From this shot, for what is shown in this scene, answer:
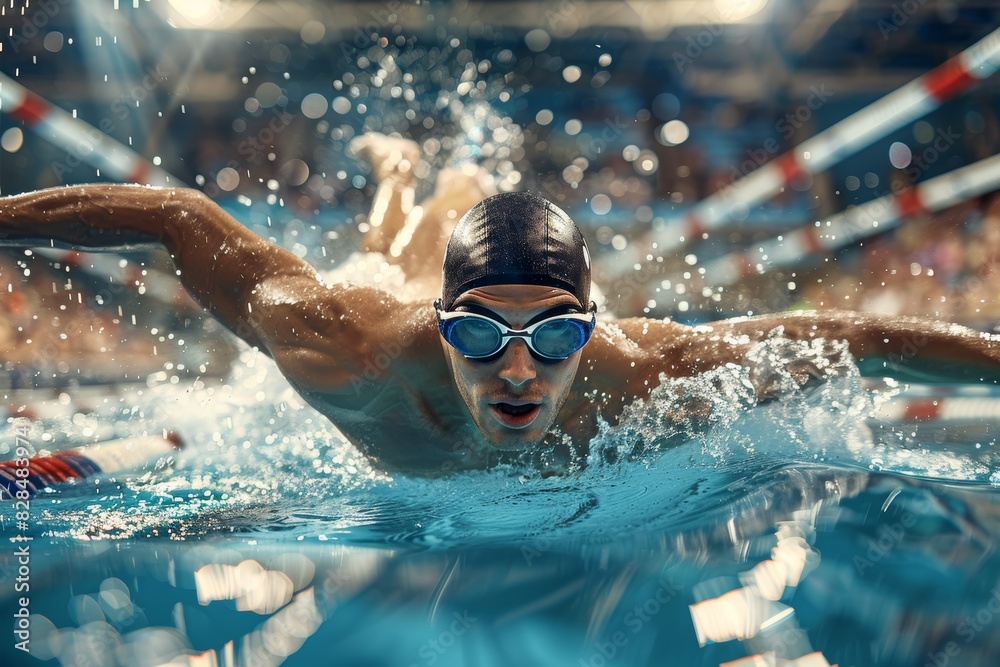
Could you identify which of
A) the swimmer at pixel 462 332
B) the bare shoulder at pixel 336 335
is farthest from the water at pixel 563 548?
the bare shoulder at pixel 336 335

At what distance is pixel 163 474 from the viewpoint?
3121 mm

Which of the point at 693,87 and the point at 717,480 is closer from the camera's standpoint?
the point at 717,480

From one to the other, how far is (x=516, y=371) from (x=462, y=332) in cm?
19

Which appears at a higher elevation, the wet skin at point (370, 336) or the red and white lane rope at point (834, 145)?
the red and white lane rope at point (834, 145)

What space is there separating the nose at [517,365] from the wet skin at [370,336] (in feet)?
0.77

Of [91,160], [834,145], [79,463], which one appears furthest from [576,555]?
[91,160]

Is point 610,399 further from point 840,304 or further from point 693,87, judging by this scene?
point 693,87

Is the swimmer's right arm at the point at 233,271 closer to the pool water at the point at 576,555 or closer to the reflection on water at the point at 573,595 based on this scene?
the pool water at the point at 576,555

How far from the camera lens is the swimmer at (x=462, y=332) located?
219 centimetres

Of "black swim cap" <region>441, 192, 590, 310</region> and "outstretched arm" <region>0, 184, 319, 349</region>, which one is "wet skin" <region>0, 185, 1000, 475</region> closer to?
"outstretched arm" <region>0, 184, 319, 349</region>

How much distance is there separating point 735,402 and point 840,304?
5.41 meters

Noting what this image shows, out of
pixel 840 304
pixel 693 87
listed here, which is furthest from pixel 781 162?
pixel 693 87

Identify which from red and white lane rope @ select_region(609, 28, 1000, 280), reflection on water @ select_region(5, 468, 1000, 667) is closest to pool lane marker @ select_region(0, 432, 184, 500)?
reflection on water @ select_region(5, 468, 1000, 667)

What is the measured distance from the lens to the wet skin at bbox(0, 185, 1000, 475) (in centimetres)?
248
